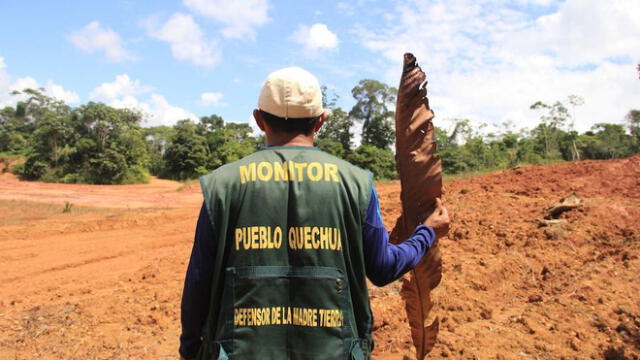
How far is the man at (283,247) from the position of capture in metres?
1.37

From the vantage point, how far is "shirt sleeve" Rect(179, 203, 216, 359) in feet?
4.64

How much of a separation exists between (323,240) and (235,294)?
0.29 m

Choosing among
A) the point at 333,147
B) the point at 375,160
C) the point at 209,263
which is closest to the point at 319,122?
the point at 209,263

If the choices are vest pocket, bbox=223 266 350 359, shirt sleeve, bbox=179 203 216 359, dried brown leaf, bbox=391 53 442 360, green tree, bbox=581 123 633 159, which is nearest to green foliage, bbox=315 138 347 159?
green tree, bbox=581 123 633 159

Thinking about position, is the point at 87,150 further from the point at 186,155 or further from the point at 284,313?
the point at 284,313

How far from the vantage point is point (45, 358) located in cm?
438

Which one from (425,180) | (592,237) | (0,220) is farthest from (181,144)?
(425,180)

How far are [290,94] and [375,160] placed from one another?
27.1 meters

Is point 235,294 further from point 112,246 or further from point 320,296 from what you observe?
point 112,246

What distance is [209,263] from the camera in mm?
1438

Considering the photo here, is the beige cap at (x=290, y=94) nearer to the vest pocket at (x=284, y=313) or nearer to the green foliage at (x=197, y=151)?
the vest pocket at (x=284, y=313)

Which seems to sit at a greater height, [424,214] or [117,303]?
[424,214]

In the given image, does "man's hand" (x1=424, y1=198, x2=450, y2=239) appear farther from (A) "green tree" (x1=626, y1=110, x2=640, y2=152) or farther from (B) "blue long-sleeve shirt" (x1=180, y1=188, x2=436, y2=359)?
(A) "green tree" (x1=626, y1=110, x2=640, y2=152)

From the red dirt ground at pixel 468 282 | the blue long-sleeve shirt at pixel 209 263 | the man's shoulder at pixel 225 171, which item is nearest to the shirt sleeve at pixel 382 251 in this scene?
the blue long-sleeve shirt at pixel 209 263
